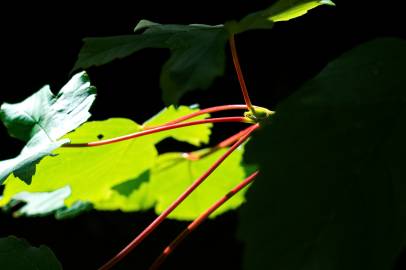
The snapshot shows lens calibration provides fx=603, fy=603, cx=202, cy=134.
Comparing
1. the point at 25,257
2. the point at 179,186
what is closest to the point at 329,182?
the point at 25,257

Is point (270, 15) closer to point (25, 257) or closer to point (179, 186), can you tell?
point (25, 257)

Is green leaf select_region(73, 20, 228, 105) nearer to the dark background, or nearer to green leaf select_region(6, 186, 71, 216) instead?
green leaf select_region(6, 186, 71, 216)

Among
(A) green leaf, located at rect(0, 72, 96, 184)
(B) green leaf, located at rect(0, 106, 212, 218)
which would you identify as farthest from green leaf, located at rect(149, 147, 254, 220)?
(A) green leaf, located at rect(0, 72, 96, 184)

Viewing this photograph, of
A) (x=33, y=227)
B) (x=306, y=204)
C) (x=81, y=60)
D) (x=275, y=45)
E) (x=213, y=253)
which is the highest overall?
(x=81, y=60)

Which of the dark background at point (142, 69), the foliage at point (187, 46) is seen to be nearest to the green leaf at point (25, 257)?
the foliage at point (187, 46)

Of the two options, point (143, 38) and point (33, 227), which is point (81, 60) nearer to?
point (143, 38)

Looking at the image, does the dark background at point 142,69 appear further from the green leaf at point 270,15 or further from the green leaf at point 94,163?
the green leaf at point 270,15

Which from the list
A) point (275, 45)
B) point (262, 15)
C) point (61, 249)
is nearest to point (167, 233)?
point (61, 249)
